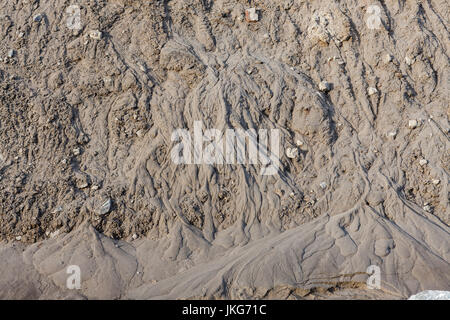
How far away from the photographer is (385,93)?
6438mm

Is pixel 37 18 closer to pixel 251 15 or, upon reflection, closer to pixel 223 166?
pixel 251 15

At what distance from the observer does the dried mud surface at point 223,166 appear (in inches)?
210

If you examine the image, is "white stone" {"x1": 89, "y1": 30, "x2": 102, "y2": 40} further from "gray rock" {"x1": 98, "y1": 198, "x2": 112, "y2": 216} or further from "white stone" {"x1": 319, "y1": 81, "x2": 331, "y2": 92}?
"white stone" {"x1": 319, "y1": 81, "x2": 331, "y2": 92}

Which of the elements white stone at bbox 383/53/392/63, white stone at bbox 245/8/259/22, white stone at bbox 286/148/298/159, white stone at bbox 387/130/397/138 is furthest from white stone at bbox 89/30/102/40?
white stone at bbox 387/130/397/138

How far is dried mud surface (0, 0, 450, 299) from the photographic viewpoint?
5.34 metres

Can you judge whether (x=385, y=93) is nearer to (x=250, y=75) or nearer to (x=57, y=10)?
(x=250, y=75)

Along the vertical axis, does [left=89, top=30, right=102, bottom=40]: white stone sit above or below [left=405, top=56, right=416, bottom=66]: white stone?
above

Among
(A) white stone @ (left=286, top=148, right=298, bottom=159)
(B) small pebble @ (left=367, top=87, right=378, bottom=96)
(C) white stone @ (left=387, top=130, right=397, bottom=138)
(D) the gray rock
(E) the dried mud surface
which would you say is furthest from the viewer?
(B) small pebble @ (left=367, top=87, right=378, bottom=96)

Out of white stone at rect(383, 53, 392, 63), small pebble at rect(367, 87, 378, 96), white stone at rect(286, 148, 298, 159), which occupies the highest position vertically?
white stone at rect(383, 53, 392, 63)

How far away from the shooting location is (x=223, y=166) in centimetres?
593

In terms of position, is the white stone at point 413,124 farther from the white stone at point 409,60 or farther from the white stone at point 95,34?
the white stone at point 95,34

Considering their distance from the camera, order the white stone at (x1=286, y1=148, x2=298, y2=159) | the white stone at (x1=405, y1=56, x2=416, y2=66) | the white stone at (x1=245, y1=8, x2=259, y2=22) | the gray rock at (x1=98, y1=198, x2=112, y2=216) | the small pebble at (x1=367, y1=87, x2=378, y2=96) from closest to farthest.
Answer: the gray rock at (x1=98, y1=198, x2=112, y2=216), the white stone at (x1=286, y1=148, x2=298, y2=159), the small pebble at (x1=367, y1=87, x2=378, y2=96), the white stone at (x1=405, y1=56, x2=416, y2=66), the white stone at (x1=245, y1=8, x2=259, y2=22)

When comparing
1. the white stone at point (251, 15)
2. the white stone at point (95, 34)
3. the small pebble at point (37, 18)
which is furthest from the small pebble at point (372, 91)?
the small pebble at point (37, 18)

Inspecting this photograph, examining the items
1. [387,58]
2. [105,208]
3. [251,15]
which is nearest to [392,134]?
[387,58]
